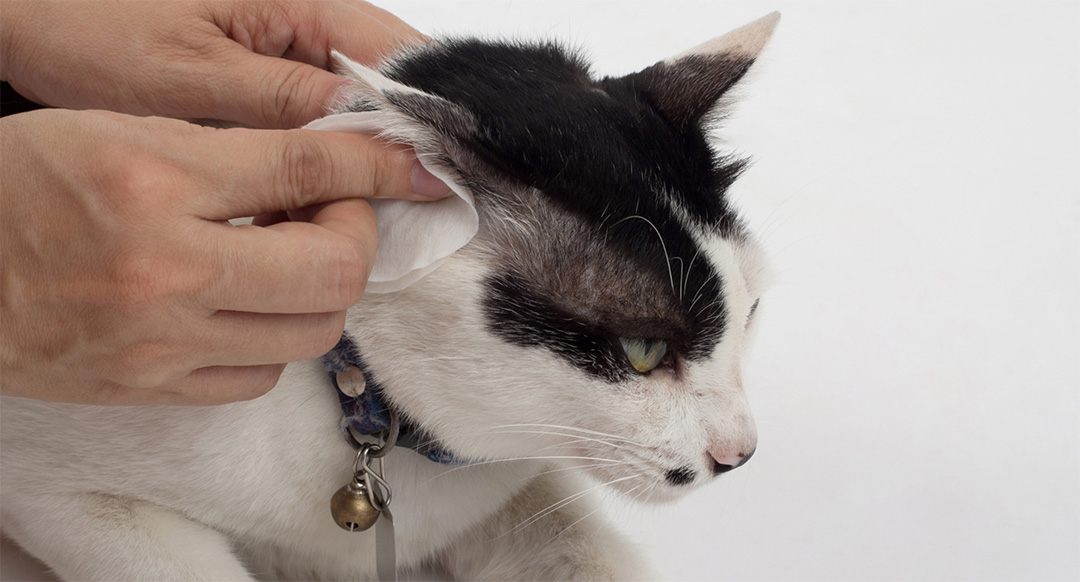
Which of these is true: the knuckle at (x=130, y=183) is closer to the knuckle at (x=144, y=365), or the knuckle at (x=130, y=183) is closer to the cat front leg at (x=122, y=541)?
the knuckle at (x=144, y=365)

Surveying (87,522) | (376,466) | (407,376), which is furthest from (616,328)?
(87,522)

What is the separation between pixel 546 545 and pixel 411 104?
78 cm

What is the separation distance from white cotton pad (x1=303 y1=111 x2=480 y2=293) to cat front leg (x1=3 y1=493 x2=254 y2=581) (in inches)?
18.8

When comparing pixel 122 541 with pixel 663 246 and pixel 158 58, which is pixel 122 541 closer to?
pixel 158 58

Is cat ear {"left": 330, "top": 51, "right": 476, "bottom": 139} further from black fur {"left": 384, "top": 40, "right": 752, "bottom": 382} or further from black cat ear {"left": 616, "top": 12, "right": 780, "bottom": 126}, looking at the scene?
black cat ear {"left": 616, "top": 12, "right": 780, "bottom": 126}

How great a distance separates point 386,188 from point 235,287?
0.66 feet

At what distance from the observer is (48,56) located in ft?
4.25

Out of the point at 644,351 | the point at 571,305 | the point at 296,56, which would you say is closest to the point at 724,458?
the point at 644,351

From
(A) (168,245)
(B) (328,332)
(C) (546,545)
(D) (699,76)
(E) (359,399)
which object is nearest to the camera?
(A) (168,245)

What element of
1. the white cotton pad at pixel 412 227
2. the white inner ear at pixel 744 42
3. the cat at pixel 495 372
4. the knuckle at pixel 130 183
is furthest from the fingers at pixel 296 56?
the white inner ear at pixel 744 42

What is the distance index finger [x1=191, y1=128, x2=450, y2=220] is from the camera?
0.90 metres

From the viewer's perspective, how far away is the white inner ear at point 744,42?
1247 mm

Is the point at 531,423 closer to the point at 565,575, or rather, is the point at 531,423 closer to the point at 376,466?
the point at 376,466

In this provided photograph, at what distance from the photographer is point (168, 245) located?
0.86 metres
